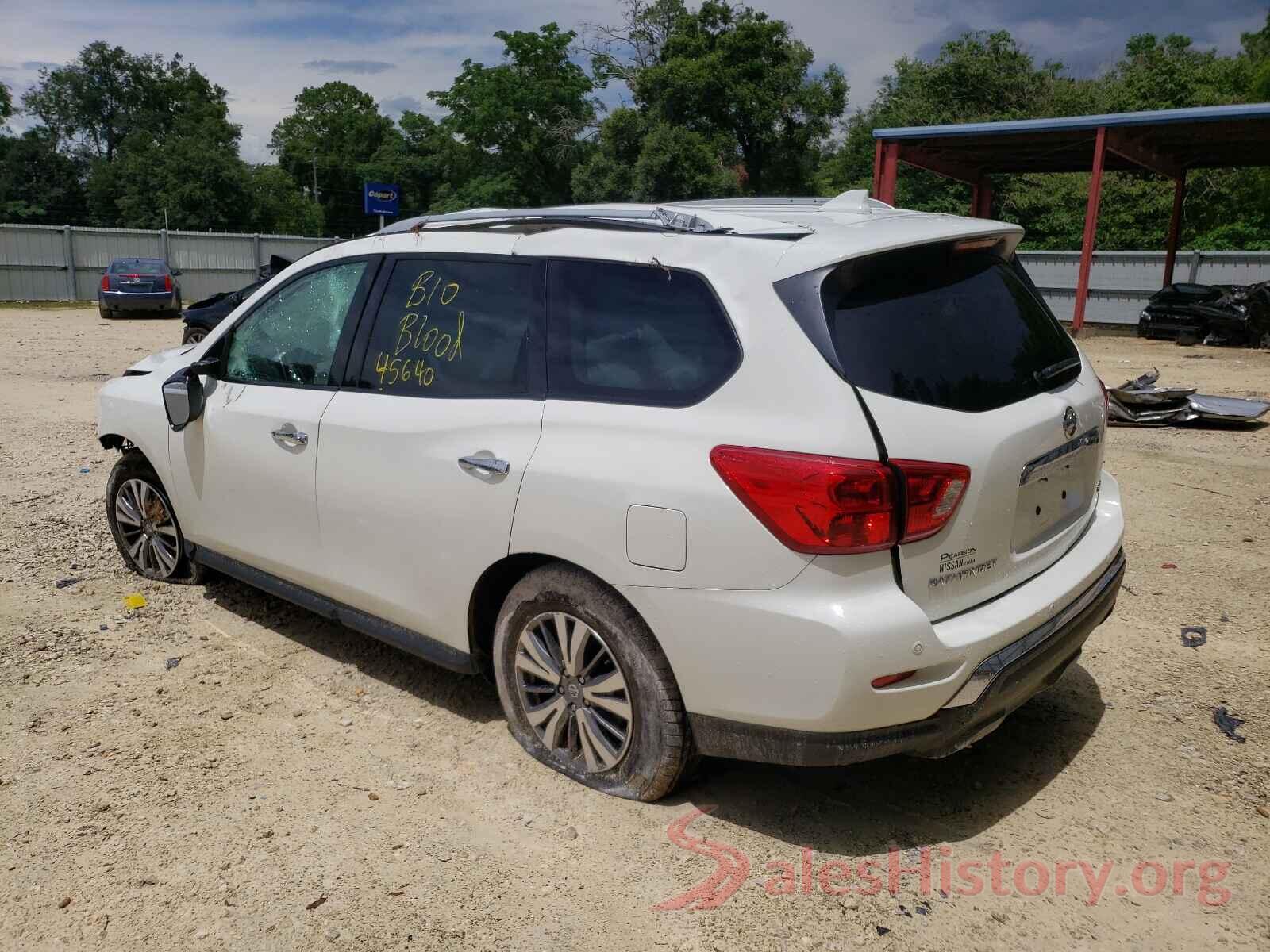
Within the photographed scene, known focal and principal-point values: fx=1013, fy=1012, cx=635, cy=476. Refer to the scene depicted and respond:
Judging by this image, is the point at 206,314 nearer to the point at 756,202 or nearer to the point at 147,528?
the point at 147,528

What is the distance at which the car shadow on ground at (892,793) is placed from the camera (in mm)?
3037

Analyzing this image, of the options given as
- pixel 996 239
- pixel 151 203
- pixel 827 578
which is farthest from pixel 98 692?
pixel 151 203

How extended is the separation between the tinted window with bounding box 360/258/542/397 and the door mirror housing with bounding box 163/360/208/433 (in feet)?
3.52

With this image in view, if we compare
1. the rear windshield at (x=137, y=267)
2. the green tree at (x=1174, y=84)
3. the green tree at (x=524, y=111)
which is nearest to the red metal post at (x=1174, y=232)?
the green tree at (x=1174, y=84)

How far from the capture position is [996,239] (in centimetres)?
330

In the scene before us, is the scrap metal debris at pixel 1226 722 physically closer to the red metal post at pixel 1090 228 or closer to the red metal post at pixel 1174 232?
the red metal post at pixel 1090 228

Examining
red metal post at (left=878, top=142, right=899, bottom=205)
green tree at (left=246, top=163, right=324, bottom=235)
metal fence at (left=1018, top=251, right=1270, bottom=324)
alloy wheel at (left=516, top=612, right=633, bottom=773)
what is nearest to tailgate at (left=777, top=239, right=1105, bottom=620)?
alloy wheel at (left=516, top=612, right=633, bottom=773)

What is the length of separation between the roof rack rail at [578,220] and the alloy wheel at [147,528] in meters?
1.94

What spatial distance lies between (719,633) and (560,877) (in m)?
0.83

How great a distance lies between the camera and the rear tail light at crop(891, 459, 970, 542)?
2.59m

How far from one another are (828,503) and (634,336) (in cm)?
84

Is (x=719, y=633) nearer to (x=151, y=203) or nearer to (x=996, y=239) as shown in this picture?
(x=996, y=239)

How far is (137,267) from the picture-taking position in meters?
23.9

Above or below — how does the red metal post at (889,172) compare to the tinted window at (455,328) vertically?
above
